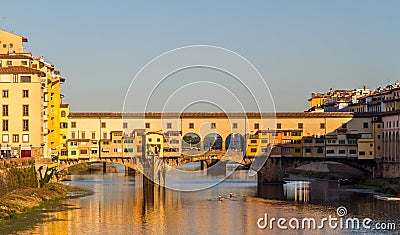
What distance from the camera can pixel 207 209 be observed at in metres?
50.8

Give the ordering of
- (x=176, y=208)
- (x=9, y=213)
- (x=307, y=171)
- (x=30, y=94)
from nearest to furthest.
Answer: (x=9, y=213)
(x=176, y=208)
(x=30, y=94)
(x=307, y=171)

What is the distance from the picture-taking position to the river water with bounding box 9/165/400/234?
41.6 metres

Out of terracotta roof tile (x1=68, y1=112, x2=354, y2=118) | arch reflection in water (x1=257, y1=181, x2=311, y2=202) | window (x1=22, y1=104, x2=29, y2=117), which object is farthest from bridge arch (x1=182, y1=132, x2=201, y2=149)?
window (x1=22, y1=104, x2=29, y2=117)

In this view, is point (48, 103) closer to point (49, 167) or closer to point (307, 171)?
point (49, 167)

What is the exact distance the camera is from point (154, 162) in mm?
71500

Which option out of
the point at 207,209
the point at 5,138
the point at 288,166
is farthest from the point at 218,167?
the point at 207,209

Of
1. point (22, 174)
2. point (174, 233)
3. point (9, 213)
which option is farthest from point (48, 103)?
point (174, 233)

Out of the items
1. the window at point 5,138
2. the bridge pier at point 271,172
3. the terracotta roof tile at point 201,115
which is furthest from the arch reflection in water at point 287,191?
the window at point 5,138

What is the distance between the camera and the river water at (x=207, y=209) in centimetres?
4159

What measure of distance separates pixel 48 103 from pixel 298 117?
2307cm

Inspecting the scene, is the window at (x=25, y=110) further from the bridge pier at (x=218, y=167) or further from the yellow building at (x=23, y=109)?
the bridge pier at (x=218, y=167)

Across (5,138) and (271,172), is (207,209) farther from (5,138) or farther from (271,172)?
(271,172)

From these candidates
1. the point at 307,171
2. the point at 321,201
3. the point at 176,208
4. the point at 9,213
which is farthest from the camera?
the point at 307,171

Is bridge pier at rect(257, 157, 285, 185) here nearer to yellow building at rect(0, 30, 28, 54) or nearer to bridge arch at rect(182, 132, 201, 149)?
bridge arch at rect(182, 132, 201, 149)
